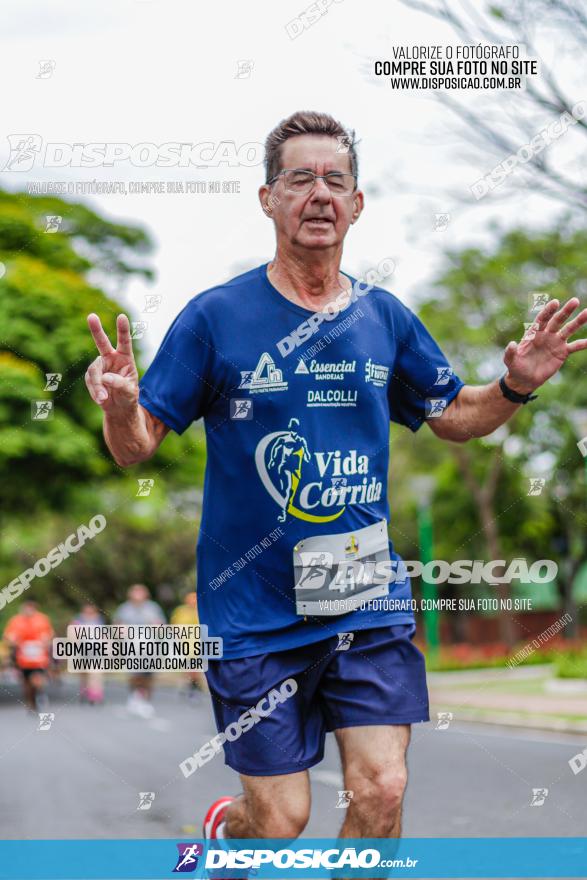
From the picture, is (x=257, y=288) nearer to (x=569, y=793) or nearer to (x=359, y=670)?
(x=359, y=670)

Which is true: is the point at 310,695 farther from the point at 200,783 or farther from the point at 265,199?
the point at 200,783

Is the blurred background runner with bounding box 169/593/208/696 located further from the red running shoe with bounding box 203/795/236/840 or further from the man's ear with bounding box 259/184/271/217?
the man's ear with bounding box 259/184/271/217

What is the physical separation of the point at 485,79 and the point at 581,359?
17.7 metres

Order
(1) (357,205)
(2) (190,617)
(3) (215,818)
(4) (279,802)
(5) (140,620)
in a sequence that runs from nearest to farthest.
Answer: (4) (279,802)
(1) (357,205)
(3) (215,818)
(5) (140,620)
(2) (190,617)

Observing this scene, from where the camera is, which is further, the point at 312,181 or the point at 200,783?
the point at 200,783

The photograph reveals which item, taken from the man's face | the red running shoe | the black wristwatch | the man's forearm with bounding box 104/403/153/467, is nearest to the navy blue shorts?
the red running shoe

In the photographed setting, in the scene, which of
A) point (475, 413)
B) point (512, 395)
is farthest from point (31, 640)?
point (512, 395)

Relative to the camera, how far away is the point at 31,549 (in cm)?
3925

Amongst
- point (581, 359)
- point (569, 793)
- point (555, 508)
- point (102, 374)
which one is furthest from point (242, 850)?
point (555, 508)

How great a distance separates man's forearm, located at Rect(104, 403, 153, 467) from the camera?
3354mm

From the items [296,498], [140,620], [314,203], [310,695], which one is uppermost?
[140,620]

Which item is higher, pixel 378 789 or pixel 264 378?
pixel 264 378

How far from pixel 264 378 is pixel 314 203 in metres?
0.49

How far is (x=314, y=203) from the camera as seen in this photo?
3586 millimetres
